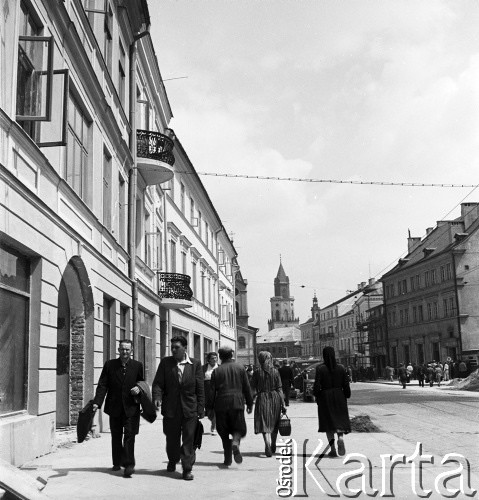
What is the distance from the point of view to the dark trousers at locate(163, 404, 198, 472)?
8140 mm

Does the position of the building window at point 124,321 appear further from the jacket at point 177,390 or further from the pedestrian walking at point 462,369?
the pedestrian walking at point 462,369

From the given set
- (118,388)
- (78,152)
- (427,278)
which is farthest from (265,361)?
(427,278)

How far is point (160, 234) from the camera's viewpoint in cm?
2361

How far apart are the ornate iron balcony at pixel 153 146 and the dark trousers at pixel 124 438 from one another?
11.9m

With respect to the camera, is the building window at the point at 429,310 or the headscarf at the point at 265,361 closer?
the headscarf at the point at 265,361

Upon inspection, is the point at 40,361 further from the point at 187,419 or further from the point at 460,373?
the point at 460,373

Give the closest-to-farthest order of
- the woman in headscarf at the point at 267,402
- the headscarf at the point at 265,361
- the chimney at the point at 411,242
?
the woman in headscarf at the point at 267,402
the headscarf at the point at 265,361
the chimney at the point at 411,242

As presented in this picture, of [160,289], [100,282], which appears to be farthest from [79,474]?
[160,289]

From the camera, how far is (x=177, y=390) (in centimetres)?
838

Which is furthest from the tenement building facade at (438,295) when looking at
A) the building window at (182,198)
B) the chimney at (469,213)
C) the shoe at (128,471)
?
the shoe at (128,471)

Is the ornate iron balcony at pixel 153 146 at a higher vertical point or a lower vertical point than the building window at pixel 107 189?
higher

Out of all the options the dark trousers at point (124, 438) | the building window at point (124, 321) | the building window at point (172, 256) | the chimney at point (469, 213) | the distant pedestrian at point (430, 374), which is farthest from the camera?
the chimney at point (469, 213)

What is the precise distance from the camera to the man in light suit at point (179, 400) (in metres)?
8.27

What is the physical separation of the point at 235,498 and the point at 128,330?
11.5m
